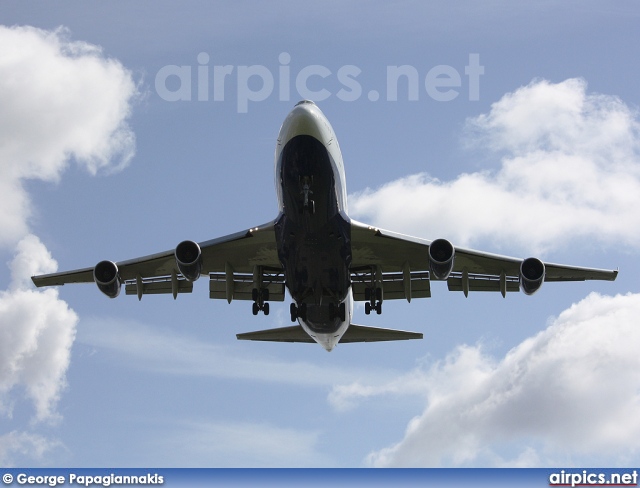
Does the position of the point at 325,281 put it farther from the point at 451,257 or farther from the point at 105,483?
the point at 105,483

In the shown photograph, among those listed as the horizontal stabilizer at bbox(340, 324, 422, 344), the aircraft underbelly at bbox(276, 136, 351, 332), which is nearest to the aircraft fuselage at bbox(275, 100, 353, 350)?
the aircraft underbelly at bbox(276, 136, 351, 332)

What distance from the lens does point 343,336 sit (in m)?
30.4

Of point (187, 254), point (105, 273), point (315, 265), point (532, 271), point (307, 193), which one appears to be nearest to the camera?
point (307, 193)

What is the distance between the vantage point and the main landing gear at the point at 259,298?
28.0 meters

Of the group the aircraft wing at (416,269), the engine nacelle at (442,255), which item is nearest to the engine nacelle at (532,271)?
the aircraft wing at (416,269)

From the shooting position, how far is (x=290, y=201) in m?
22.8

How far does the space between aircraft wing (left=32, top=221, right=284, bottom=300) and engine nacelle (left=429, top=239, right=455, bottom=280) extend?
→ 5.07 m

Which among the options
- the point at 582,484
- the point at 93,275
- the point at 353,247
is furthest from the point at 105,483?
the point at 582,484

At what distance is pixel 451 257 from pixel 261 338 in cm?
860

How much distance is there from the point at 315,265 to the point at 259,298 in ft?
13.8

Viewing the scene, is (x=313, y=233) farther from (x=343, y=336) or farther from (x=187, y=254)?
(x=343, y=336)

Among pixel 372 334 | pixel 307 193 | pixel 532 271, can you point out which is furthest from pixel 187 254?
pixel 532 271

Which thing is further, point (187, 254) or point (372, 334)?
point (372, 334)

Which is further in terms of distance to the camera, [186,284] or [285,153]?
[186,284]
